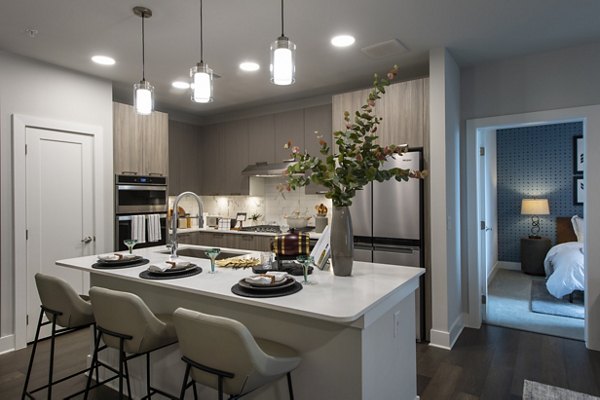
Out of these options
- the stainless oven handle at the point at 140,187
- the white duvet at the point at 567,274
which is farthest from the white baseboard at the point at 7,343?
the white duvet at the point at 567,274

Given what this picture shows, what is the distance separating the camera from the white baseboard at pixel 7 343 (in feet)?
10.8

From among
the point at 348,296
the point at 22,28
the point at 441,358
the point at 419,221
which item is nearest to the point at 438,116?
the point at 419,221

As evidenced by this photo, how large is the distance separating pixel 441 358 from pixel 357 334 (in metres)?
1.91

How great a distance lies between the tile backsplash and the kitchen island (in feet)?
9.43

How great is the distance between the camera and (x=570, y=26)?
289 centimetres

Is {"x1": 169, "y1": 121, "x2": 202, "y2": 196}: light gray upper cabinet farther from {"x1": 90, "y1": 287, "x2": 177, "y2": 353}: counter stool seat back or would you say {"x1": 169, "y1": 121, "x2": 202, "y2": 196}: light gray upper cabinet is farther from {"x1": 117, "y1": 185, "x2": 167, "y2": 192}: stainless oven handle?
{"x1": 90, "y1": 287, "x2": 177, "y2": 353}: counter stool seat back

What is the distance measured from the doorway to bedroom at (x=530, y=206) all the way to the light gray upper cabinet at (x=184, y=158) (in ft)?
14.1

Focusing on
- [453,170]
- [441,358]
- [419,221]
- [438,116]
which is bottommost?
[441,358]

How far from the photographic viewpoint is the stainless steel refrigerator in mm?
3490

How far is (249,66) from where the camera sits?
3.76 meters

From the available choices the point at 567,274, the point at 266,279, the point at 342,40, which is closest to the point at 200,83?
the point at 266,279

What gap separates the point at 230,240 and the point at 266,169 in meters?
1.08

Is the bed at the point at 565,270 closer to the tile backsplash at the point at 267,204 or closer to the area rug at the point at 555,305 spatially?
the area rug at the point at 555,305

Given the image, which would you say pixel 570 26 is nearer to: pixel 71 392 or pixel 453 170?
pixel 453 170
